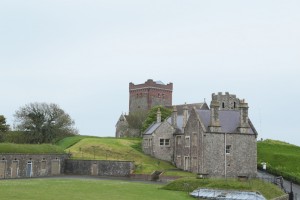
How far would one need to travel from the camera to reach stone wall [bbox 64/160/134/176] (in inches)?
2454

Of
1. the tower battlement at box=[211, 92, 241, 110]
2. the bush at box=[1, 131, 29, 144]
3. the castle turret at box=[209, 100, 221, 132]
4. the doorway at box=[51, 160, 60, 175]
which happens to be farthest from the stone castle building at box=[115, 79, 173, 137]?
the castle turret at box=[209, 100, 221, 132]

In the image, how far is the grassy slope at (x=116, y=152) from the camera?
6360 centimetres

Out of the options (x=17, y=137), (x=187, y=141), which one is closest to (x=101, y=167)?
(x=187, y=141)

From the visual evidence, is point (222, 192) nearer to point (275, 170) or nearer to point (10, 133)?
point (275, 170)

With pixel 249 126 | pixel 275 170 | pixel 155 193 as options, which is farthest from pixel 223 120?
pixel 155 193

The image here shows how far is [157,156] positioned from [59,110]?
2926 cm

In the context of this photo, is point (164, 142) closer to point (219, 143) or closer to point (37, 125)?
point (219, 143)

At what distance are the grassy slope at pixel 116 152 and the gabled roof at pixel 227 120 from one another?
8.58 m

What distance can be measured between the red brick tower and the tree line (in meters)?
47.7

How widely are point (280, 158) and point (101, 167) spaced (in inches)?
1077

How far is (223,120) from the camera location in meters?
59.5

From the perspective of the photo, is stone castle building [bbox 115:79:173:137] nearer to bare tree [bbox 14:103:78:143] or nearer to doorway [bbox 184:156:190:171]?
bare tree [bbox 14:103:78:143]

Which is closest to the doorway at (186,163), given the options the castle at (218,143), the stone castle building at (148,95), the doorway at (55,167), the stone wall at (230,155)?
the castle at (218,143)

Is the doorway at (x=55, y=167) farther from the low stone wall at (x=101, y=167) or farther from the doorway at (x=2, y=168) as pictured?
the doorway at (x=2, y=168)
